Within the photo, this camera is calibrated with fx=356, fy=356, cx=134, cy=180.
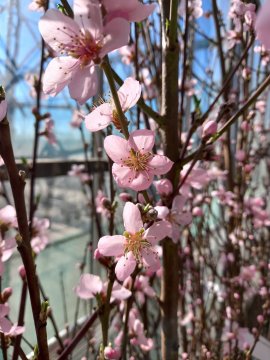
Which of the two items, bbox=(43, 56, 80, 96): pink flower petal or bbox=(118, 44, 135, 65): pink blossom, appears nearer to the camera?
bbox=(43, 56, 80, 96): pink flower petal

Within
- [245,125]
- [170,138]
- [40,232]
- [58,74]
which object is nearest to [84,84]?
[58,74]

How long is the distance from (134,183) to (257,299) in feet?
5.90

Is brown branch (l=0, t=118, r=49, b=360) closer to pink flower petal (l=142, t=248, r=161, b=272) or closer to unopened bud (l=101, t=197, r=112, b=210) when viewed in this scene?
pink flower petal (l=142, t=248, r=161, b=272)

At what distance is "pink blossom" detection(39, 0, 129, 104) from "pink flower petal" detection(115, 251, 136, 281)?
207mm

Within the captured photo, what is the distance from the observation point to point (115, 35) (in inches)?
14.2

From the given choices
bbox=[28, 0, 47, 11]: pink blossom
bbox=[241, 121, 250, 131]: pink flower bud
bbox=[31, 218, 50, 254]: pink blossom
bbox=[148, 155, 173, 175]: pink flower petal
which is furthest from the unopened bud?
bbox=[241, 121, 250, 131]: pink flower bud

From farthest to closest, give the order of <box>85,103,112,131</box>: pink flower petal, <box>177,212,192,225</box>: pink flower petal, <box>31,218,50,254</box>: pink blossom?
1. <box>31,218,50,254</box>: pink blossom
2. <box>177,212,192,225</box>: pink flower petal
3. <box>85,103,112,131</box>: pink flower petal

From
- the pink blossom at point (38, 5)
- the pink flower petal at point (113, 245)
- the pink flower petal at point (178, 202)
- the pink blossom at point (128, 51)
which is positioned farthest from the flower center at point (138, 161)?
the pink blossom at point (128, 51)

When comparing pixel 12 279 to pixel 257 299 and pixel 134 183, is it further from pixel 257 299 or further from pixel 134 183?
pixel 134 183

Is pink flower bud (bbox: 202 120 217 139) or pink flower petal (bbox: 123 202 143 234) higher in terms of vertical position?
pink flower bud (bbox: 202 120 217 139)

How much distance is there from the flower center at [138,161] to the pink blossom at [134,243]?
6cm

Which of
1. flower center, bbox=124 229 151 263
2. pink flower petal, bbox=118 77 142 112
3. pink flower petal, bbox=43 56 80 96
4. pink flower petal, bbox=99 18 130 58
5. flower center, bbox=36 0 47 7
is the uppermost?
flower center, bbox=36 0 47 7

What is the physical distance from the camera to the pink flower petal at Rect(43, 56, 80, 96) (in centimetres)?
41

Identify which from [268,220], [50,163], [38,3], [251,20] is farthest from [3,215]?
[268,220]
